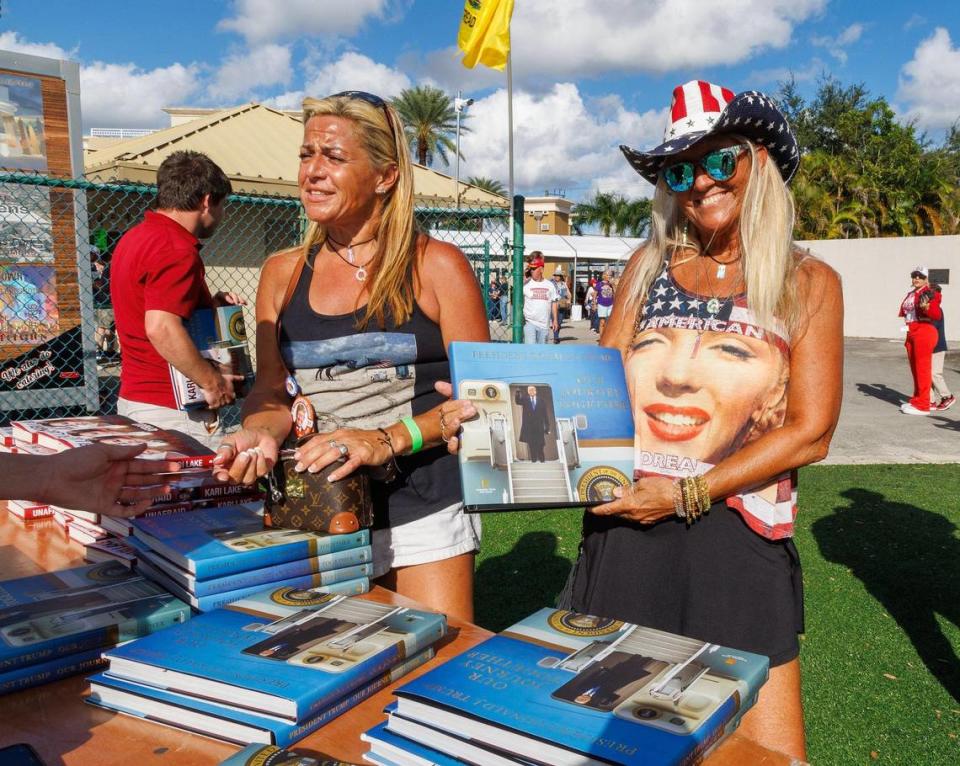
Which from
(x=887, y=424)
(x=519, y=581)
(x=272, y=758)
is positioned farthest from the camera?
(x=887, y=424)

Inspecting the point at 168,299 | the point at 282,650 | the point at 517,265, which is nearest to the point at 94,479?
the point at 282,650

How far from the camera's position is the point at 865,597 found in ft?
15.4

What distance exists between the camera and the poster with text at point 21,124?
18.2 ft

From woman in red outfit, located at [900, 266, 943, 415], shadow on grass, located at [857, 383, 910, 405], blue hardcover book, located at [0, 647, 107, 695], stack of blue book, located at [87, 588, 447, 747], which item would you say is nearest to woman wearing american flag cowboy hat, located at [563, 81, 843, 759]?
stack of blue book, located at [87, 588, 447, 747]

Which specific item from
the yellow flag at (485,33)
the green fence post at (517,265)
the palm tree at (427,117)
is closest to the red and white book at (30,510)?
the green fence post at (517,265)

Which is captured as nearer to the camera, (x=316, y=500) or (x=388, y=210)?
(x=316, y=500)

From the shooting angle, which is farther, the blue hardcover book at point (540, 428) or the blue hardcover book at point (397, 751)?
the blue hardcover book at point (540, 428)

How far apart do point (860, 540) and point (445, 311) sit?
474 cm

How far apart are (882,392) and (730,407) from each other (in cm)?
1246

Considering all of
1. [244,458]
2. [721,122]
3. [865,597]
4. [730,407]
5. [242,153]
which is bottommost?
→ [865,597]

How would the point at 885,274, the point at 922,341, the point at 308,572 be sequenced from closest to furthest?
the point at 308,572 → the point at 922,341 → the point at 885,274

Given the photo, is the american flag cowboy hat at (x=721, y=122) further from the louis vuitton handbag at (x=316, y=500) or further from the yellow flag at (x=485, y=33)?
the yellow flag at (x=485, y=33)

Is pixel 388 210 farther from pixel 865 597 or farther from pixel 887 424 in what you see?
pixel 887 424

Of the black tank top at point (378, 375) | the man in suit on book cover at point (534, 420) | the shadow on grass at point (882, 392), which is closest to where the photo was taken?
the man in suit on book cover at point (534, 420)
